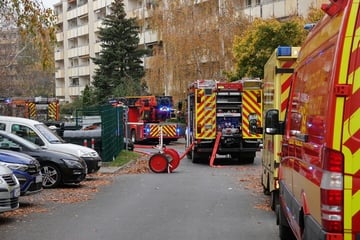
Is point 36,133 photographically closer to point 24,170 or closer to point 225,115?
point 24,170

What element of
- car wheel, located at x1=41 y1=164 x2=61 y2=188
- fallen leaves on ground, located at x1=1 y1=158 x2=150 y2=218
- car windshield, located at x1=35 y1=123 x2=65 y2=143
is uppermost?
car windshield, located at x1=35 y1=123 x2=65 y2=143

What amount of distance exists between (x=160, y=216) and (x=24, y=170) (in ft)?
9.17

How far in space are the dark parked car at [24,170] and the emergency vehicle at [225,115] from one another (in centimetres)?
1177

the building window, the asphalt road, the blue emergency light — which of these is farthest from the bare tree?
the building window

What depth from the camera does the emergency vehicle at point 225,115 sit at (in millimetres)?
22969

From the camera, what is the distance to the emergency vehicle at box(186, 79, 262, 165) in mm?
22969

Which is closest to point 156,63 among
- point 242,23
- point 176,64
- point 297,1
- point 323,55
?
point 176,64

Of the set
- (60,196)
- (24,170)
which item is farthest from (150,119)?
(24,170)

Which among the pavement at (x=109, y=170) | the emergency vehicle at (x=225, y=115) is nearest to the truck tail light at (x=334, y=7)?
the pavement at (x=109, y=170)

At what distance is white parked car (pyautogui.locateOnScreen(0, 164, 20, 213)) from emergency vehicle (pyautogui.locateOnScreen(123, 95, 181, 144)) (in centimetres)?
2727

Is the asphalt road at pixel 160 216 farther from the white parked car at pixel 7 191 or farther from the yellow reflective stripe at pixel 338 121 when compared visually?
the yellow reflective stripe at pixel 338 121

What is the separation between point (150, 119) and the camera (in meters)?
39.0

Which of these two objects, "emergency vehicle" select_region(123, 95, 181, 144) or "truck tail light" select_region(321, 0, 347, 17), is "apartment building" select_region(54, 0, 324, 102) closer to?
"emergency vehicle" select_region(123, 95, 181, 144)

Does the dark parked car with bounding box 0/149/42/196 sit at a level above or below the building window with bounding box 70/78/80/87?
below
